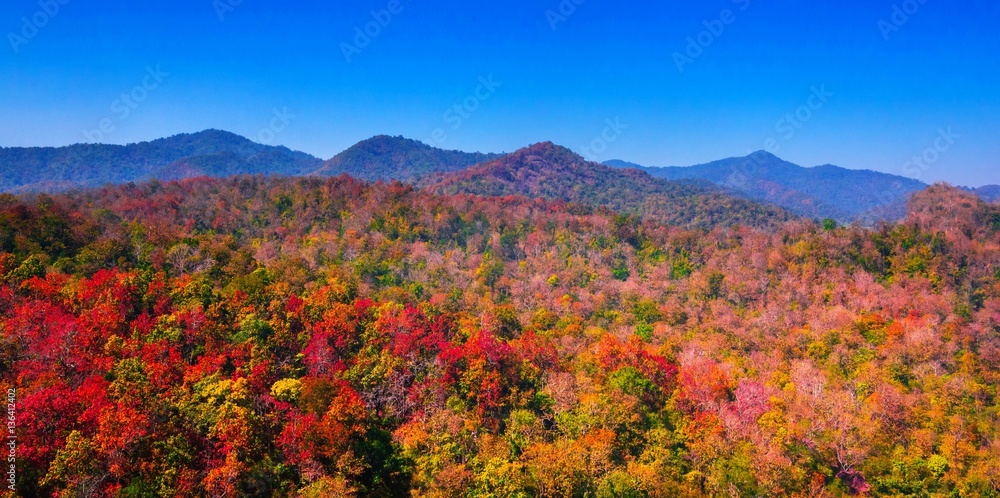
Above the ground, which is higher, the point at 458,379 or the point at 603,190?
the point at 603,190

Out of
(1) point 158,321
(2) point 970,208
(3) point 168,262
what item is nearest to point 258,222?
(3) point 168,262

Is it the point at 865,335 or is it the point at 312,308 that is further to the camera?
the point at 865,335

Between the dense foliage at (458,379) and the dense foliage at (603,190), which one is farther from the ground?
the dense foliage at (603,190)

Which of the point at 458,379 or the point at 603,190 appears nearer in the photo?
the point at 458,379

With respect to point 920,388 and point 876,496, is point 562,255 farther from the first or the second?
point 876,496

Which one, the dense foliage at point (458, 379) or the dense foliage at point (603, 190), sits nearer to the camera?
the dense foliage at point (458, 379)
